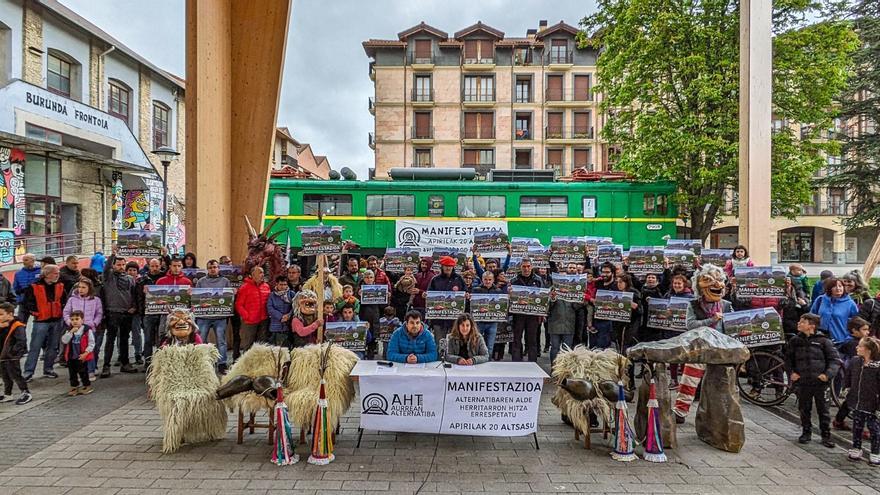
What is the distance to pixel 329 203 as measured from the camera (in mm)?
16594

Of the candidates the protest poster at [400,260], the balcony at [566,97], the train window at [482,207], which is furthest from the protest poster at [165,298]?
the balcony at [566,97]

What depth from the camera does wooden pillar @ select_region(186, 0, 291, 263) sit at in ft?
28.7

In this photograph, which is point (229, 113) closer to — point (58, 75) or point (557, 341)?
point (557, 341)

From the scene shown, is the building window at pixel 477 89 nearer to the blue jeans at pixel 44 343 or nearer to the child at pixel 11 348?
the blue jeans at pixel 44 343

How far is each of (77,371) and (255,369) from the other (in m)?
3.62

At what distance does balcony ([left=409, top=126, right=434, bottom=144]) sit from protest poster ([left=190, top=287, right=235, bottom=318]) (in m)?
31.7

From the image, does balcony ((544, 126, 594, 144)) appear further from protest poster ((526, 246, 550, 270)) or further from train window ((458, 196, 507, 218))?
protest poster ((526, 246, 550, 270))

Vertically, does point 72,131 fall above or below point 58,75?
below

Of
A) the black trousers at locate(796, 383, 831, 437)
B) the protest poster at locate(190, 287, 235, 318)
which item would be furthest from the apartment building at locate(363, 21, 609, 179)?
the black trousers at locate(796, 383, 831, 437)

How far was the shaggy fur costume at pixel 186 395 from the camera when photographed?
17.0 feet

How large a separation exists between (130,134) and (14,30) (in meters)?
5.05

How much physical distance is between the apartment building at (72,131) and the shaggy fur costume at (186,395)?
13138 mm

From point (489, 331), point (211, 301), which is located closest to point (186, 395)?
point (211, 301)

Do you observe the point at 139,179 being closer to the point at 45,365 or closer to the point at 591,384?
the point at 45,365
